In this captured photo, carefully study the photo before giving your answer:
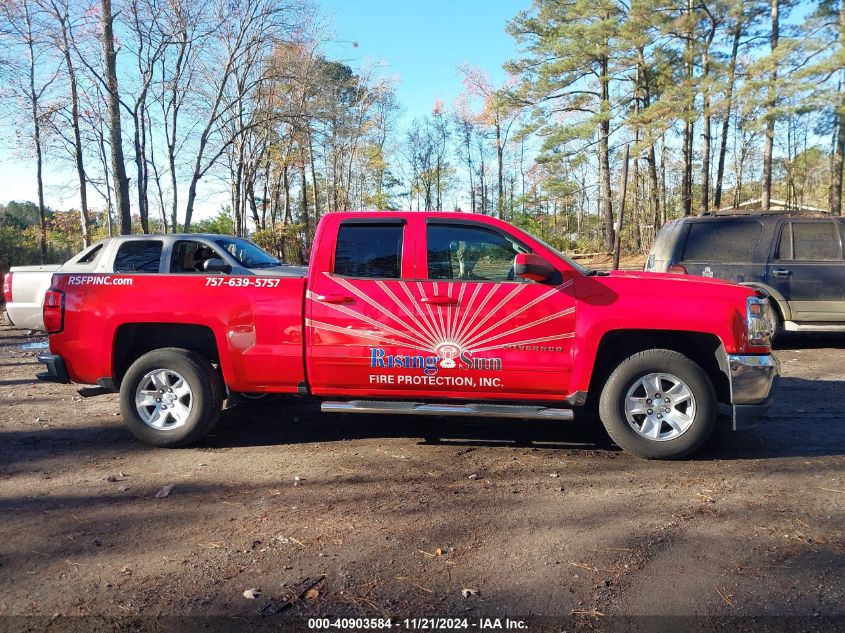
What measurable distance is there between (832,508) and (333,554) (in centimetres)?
316

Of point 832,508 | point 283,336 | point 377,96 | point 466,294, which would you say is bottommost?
point 832,508

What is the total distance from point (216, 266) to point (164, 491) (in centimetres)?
513

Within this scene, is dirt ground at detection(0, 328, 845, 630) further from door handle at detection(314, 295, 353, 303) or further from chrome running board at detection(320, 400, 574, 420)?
door handle at detection(314, 295, 353, 303)

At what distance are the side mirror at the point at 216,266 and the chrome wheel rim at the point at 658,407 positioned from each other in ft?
20.0

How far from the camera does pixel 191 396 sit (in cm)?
518

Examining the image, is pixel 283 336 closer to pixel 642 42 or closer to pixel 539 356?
pixel 539 356

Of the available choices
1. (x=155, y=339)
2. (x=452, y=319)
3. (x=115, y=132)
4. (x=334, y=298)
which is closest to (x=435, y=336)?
(x=452, y=319)

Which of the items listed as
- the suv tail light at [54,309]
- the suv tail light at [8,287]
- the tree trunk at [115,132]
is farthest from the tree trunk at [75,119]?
the suv tail light at [54,309]

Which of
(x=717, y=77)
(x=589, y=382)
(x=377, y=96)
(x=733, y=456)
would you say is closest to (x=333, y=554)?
(x=589, y=382)

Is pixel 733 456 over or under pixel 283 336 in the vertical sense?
under

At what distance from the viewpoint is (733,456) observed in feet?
16.3

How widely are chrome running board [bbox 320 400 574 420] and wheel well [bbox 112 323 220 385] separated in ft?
4.46

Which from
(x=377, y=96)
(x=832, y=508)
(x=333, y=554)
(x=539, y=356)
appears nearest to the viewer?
(x=333, y=554)

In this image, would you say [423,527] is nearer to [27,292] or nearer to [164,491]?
[164,491]
